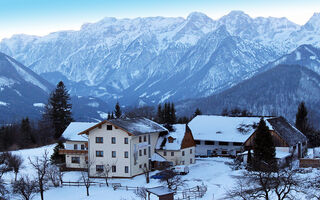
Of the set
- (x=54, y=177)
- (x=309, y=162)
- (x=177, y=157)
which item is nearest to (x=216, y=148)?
(x=177, y=157)

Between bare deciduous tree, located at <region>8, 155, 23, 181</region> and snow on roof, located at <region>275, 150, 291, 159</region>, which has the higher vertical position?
snow on roof, located at <region>275, 150, 291, 159</region>

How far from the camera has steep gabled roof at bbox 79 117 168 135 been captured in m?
82.6

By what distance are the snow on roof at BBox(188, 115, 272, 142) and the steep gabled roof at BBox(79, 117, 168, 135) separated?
17194 mm

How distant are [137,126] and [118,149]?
20.2 ft

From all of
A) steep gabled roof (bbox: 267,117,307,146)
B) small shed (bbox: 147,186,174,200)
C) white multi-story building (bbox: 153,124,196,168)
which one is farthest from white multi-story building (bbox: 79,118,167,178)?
small shed (bbox: 147,186,174,200)

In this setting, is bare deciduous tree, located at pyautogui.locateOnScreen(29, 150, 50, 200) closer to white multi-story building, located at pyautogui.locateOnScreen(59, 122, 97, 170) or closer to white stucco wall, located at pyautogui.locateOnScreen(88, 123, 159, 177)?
white multi-story building, located at pyautogui.locateOnScreen(59, 122, 97, 170)

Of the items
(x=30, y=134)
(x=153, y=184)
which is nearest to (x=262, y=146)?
(x=153, y=184)

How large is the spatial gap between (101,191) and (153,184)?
7538 millimetres

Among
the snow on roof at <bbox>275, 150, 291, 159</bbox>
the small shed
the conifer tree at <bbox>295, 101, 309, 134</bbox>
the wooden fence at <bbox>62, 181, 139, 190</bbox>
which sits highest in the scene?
the conifer tree at <bbox>295, 101, 309, 134</bbox>

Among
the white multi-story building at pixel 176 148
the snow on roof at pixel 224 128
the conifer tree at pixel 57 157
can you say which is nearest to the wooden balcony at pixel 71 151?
the conifer tree at pixel 57 157

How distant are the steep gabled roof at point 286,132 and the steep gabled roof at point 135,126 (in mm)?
21874

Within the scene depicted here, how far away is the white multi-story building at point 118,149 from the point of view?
81.8 m

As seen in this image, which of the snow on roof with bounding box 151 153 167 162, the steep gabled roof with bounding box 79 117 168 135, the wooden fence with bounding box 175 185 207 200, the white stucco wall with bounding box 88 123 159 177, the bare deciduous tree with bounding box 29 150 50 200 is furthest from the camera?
the snow on roof with bounding box 151 153 167 162

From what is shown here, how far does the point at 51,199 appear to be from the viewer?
6856cm
